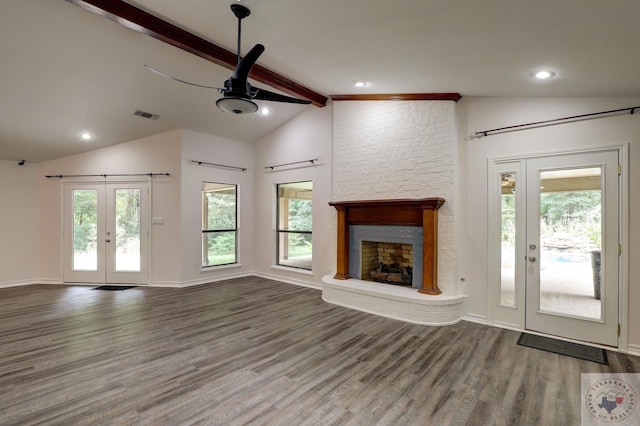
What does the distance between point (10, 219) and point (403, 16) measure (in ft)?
26.0

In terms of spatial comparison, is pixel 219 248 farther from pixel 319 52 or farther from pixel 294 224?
pixel 319 52

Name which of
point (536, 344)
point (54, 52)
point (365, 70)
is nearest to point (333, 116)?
point (365, 70)

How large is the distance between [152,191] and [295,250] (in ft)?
10.2

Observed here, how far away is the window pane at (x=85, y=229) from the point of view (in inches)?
248

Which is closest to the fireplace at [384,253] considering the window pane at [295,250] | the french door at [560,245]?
the french door at [560,245]

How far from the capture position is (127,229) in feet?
20.5

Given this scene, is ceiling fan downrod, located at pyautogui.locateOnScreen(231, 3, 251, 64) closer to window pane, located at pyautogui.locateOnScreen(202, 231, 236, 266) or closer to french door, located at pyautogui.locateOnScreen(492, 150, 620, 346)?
french door, located at pyautogui.locateOnScreen(492, 150, 620, 346)

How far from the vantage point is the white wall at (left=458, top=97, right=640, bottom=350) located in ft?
10.5

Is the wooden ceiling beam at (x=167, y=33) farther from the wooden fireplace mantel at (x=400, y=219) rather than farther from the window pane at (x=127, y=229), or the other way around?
the window pane at (x=127, y=229)

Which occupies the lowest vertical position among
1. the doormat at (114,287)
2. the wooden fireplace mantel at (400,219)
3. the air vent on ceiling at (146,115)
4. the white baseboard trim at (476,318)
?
the doormat at (114,287)

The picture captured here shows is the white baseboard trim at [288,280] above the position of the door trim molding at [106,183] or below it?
below

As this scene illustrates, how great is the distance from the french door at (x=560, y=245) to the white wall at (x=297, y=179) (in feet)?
9.28

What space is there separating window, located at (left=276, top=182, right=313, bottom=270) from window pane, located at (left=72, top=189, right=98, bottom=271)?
371 centimetres

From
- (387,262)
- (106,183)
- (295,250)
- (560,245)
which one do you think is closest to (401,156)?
(387,262)
